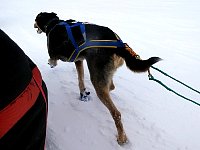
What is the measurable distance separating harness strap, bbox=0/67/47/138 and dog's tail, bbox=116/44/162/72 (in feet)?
4.88

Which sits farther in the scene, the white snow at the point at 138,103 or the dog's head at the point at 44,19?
the dog's head at the point at 44,19

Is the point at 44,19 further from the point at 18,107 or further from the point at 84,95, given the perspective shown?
the point at 18,107

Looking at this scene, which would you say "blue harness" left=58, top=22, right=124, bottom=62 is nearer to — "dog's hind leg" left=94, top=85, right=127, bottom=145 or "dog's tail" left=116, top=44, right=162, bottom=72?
"dog's tail" left=116, top=44, right=162, bottom=72

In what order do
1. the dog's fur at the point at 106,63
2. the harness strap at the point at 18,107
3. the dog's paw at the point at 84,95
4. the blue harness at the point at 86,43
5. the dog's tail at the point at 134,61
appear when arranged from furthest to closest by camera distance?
the dog's paw at the point at 84,95 → the blue harness at the point at 86,43 → the dog's fur at the point at 106,63 → the dog's tail at the point at 134,61 → the harness strap at the point at 18,107

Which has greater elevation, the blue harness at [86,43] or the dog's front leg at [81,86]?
the blue harness at [86,43]

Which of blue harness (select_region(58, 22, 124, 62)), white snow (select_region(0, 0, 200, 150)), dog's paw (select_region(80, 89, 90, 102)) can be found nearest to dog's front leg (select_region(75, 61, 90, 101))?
dog's paw (select_region(80, 89, 90, 102))

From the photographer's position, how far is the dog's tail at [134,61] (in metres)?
3.28

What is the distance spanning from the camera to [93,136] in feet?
11.6

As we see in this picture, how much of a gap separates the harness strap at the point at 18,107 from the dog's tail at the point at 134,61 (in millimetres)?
1488

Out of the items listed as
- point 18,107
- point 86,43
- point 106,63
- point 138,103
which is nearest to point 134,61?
point 106,63

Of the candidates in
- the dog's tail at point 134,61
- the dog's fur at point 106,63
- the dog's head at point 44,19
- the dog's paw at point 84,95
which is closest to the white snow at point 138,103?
the dog's paw at point 84,95

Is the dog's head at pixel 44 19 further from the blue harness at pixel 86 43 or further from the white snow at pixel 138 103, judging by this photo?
the white snow at pixel 138 103

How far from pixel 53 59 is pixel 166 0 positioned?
1035cm

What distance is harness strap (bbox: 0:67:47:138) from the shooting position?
6.19 ft
